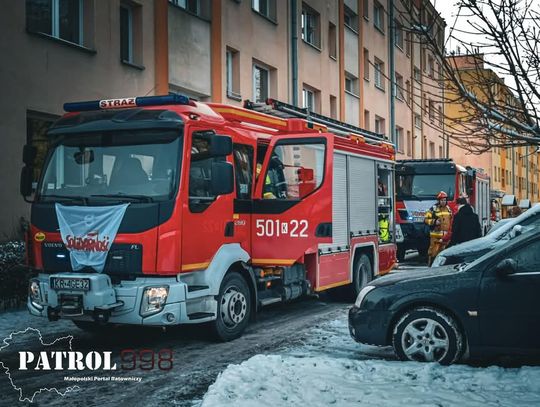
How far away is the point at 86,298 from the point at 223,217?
78.5 inches

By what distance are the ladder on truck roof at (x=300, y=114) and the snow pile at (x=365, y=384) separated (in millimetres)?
4980

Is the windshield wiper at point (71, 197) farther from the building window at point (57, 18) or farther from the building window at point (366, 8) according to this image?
the building window at point (366, 8)

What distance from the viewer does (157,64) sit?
1588 cm

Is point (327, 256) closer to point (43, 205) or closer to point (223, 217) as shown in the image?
point (223, 217)

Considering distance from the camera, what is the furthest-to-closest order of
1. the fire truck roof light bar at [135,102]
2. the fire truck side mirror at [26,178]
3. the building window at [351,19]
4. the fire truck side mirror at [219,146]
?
1. the building window at [351,19]
2. the fire truck side mirror at [26,178]
3. the fire truck roof light bar at [135,102]
4. the fire truck side mirror at [219,146]

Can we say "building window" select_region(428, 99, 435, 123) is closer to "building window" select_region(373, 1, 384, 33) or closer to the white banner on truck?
the white banner on truck

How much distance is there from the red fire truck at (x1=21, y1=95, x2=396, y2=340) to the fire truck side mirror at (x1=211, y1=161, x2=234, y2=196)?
1 centimetres

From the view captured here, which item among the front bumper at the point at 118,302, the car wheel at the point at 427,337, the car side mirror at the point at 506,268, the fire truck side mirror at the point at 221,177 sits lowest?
the car wheel at the point at 427,337

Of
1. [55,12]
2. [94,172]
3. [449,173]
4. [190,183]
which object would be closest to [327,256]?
[190,183]

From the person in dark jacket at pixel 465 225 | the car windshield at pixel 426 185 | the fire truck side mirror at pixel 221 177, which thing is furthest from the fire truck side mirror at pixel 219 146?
the car windshield at pixel 426 185

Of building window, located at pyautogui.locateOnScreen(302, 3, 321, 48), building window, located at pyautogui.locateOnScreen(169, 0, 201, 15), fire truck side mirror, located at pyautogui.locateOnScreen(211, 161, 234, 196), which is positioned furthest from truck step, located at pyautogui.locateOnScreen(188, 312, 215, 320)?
building window, located at pyautogui.locateOnScreen(302, 3, 321, 48)

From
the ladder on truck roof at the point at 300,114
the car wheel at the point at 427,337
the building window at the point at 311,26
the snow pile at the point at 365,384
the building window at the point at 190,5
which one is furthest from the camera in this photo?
the building window at the point at 311,26

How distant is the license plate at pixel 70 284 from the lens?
7.28 m

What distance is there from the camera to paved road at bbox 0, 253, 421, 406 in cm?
600
